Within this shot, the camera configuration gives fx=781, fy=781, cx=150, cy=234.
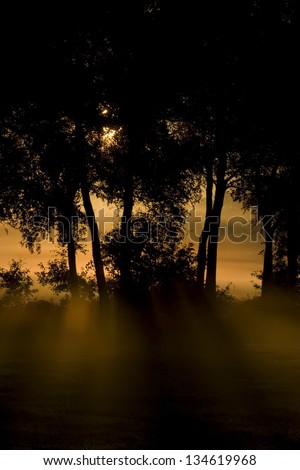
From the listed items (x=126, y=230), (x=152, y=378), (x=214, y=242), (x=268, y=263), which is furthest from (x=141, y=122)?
(x=152, y=378)

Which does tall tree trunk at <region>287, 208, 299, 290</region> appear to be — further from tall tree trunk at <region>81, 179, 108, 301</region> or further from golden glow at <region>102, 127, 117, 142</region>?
tall tree trunk at <region>81, 179, 108, 301</region>

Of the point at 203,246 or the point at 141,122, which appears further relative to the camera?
the point at 203,246

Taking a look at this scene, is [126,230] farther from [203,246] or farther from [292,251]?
[292,251]

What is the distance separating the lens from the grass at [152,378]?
58.4ft

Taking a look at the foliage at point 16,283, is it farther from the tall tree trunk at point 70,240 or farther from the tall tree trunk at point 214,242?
the tall tree trunk at point 214,242

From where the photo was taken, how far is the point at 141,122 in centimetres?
Result: 4381

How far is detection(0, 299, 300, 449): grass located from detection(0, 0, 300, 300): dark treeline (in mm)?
4917

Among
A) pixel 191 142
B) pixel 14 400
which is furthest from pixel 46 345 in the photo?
pixel 191 142

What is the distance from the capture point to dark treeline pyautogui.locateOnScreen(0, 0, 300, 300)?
3906cm

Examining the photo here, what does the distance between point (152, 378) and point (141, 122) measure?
69.7ft

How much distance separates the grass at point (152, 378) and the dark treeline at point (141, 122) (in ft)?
16.1

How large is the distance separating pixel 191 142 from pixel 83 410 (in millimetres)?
32110

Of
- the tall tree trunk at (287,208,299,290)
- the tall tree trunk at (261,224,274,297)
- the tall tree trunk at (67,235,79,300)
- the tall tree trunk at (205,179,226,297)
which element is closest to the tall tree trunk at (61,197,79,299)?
the tall tree trunk at (67,235,79,300)

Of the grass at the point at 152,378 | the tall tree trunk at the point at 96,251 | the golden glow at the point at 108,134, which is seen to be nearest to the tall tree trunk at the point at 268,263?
the grass at the point at 152,378
